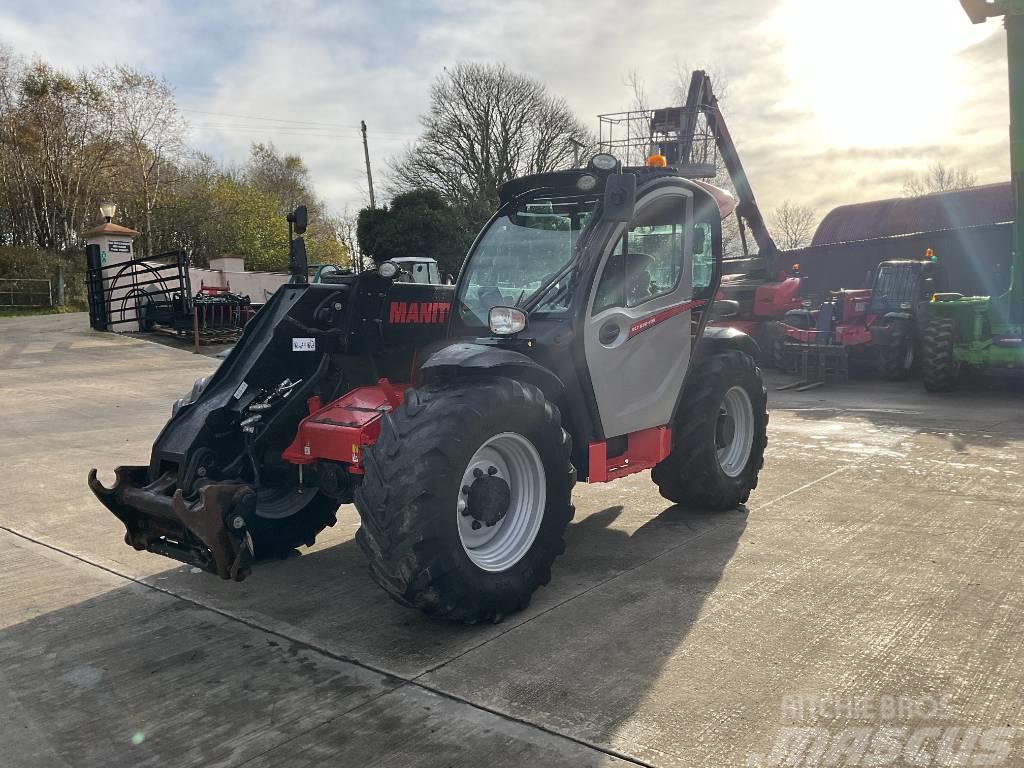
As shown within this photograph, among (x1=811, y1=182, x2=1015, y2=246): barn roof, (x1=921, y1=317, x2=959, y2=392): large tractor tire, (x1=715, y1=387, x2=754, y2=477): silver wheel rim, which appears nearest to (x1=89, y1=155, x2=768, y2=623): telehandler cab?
(x1=715, y1=387, x2=754, y2=477): silver wheel rim

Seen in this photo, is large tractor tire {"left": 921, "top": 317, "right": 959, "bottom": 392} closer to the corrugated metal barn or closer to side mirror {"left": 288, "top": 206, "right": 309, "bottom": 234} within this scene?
the corrugated metal barn

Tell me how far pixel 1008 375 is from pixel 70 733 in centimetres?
1194

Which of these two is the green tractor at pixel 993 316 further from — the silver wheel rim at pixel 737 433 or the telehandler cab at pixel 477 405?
the telehandler cab at pixel 477 405

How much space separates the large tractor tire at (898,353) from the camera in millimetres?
13172

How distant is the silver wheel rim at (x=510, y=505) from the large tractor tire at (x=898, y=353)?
1085cm

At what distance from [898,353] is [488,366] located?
11.3 m

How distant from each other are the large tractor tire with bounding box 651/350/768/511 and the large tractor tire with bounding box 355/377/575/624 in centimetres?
152

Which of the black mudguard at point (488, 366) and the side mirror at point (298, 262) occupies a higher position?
the side mirror at point (298, 262)

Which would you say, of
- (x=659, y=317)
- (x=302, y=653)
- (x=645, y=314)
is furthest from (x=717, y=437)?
(x=302, y=653)

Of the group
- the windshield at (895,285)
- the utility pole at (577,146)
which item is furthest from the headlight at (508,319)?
the windshield at (895,285)

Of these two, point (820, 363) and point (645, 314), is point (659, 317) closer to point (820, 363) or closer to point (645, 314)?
point (645, 314)

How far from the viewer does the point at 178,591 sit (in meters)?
4.50

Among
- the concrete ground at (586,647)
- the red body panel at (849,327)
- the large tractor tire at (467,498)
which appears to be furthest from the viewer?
the red body panel at (849,327)

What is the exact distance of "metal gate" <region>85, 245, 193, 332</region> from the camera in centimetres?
1819
